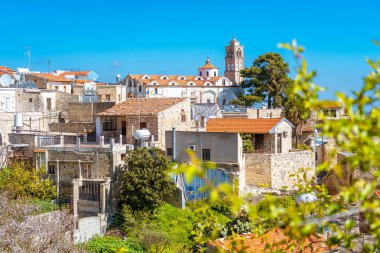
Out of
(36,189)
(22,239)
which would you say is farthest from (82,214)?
(22,239)

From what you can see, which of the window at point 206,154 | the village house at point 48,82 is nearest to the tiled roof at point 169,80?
the village house at point 48,82

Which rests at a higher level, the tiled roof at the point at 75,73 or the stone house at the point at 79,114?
the tiled roof at the point at 75,73

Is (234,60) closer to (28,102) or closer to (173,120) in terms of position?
(28,102)

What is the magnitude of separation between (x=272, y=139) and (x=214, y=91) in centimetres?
4164

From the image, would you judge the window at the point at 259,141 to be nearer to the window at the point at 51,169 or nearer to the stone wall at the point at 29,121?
the window at the point at 51,169

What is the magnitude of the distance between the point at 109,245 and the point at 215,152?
313 inches

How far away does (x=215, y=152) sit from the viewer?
1047 inches

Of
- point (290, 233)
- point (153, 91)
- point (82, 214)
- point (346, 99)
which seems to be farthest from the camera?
point (153, 91)

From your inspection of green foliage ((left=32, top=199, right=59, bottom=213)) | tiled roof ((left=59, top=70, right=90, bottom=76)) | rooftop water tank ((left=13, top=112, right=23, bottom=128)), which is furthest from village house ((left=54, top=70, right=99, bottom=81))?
green foliage ((left=32, top=199, right=59, bottom=213))

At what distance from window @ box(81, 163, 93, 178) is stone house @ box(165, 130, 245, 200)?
4110mm

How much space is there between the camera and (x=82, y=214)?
24250 mm

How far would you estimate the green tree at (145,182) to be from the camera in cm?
2370

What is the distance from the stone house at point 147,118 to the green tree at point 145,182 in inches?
166

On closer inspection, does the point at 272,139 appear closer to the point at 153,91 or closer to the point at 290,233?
the point at 290,233
